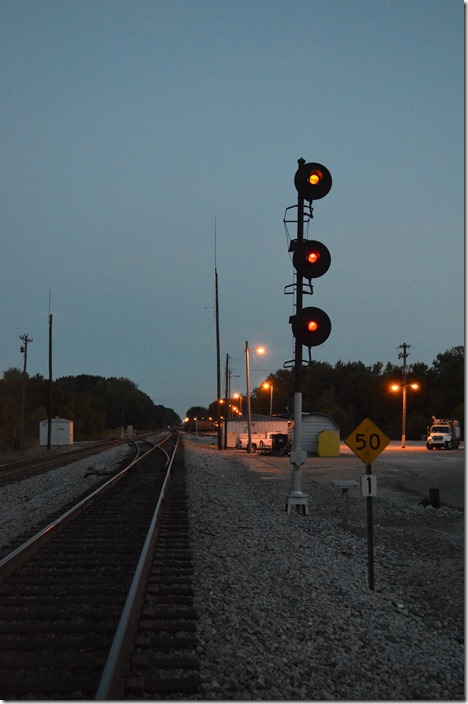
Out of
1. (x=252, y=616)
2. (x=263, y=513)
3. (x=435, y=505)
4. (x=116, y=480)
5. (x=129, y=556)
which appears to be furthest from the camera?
A: (x=116, y=480)

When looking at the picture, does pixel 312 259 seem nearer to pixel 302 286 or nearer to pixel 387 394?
pixel 302 286

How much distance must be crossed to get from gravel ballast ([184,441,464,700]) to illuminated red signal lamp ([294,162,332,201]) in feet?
24.6

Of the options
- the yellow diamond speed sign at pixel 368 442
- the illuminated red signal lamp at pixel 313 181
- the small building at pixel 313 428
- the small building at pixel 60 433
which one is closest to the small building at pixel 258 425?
the small building at pixel 60 433

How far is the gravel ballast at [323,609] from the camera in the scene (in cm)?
556

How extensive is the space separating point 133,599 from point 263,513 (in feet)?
30.7

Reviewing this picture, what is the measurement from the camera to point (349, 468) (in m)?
32.5

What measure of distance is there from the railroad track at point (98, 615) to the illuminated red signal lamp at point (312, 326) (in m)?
5.31

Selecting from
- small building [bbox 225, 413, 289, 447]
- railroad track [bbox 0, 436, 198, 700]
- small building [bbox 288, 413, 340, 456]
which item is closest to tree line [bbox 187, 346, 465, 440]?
small building [bbox 225, 413, 289, 447]

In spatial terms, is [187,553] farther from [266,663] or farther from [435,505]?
[435,505]

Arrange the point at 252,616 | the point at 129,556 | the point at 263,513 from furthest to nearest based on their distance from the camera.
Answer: the point at 263,513 → the point at 129,556 → the point at 252,616

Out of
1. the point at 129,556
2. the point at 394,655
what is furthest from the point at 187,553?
the point at 394,655

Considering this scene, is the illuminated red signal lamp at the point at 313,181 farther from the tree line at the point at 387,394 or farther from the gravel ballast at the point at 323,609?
the tree line at the point at 387,394

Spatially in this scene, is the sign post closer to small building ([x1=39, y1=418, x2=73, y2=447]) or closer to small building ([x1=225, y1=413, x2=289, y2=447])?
small building ([x1=225, y1=413, x2=289, y2=447])

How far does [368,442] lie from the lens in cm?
966
